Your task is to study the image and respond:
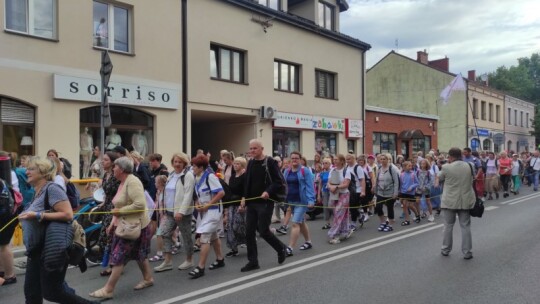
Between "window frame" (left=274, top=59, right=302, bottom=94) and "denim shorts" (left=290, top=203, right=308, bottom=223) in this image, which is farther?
"window frame" (left=274, top=59, right=302, bottom=94)

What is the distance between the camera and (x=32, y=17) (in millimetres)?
11891

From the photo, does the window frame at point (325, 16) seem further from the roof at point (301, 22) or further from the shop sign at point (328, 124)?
the shop sign at point (328, 124)

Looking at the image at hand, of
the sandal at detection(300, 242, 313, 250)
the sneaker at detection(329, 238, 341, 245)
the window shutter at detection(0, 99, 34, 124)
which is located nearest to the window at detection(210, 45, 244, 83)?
→ the window shutter at detection(0, 99, 34, 124)

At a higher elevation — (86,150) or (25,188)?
(86,150)

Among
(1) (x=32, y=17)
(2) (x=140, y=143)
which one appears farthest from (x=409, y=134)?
(1) (x=32, y=17)

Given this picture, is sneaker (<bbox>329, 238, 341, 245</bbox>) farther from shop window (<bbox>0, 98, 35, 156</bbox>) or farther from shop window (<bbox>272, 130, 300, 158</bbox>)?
shop window (<bbox>272, 130, 300, 158</bbox>)

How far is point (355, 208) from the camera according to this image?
10.5 metres

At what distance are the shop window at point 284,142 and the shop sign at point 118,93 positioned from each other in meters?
5.39

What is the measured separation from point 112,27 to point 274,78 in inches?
291

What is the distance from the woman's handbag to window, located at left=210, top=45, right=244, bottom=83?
38.4 feet

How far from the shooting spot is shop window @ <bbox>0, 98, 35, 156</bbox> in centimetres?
1142

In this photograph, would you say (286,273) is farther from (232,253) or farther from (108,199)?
(108,199)

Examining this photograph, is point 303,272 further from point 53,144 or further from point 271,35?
point 271,35

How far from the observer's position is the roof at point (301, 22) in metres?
17.8
